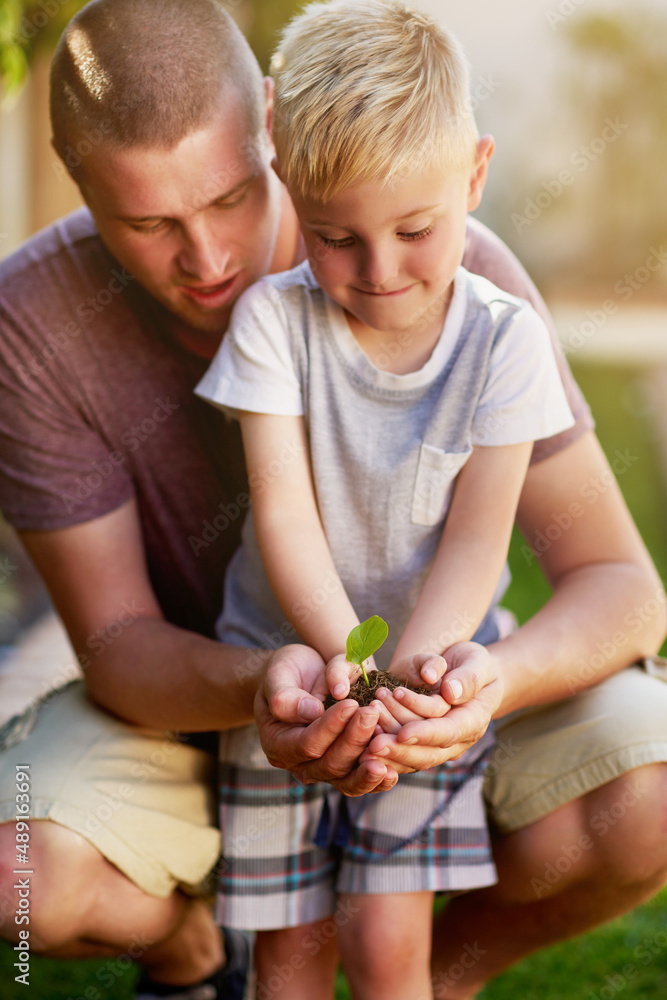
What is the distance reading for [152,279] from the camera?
195 centimetres

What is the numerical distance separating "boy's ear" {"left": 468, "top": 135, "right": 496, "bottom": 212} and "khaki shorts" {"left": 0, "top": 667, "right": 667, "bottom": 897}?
1.02 meters

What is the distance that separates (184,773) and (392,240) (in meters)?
1.21

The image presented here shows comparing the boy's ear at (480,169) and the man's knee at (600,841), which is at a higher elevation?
the boy's ear at (480,169)

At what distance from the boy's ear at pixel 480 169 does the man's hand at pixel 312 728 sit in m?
0.84

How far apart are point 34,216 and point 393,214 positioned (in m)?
4.78

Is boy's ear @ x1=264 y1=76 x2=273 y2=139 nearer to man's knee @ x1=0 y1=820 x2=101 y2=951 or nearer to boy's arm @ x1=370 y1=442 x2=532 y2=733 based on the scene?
boy's arm @ x1=370 y1=442 x2=532 y2=733

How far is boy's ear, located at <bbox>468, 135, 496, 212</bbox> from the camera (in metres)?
1.67

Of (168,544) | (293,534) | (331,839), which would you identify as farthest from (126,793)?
(293,534)

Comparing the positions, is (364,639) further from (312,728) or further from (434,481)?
(434,481)

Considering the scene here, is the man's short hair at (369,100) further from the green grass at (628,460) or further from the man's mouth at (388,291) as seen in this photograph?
the green grass at (628,460)

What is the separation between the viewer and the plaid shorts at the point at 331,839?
1.81 meters

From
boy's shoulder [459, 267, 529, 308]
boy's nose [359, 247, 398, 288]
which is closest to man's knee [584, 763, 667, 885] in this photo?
boy's shoulder [459, 267, 529, 308]

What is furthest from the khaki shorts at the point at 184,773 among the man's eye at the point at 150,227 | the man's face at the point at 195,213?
the man's eye at the point at 150,227

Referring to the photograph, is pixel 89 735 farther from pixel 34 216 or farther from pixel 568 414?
pixel 34 216
